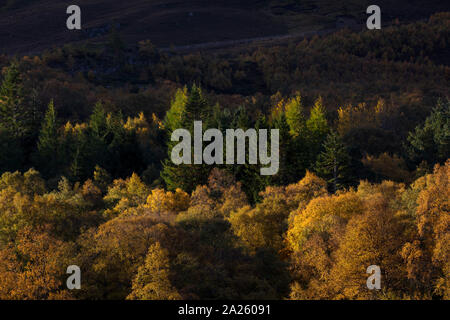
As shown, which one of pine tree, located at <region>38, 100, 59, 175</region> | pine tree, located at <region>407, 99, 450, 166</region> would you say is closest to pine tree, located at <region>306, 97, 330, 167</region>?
pine tree, located at <region>407, 99, 450, 166</region>

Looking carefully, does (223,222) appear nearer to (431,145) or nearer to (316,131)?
(316,131)

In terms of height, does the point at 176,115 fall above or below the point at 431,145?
above

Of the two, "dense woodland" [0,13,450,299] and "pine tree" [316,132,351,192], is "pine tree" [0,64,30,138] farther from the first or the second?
"pine tree" [316,132,351,192]

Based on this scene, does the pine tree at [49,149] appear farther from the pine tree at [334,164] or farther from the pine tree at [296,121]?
the pine tree at [334,164]

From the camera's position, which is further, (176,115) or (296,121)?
(176,115)

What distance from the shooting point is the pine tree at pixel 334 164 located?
83875 mm

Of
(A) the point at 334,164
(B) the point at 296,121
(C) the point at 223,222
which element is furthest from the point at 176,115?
(C) the point at 223,222

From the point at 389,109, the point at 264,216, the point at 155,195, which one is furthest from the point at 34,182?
the point at 389,109

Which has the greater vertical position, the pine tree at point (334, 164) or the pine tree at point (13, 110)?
the pine tree at point (13, 110)

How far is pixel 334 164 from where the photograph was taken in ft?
276

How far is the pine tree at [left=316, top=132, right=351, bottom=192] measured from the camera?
83.9m

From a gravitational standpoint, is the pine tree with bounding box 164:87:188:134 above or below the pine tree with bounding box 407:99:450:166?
above

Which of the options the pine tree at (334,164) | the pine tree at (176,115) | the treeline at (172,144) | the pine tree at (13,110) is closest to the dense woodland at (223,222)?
the pine tree at (334,164)
